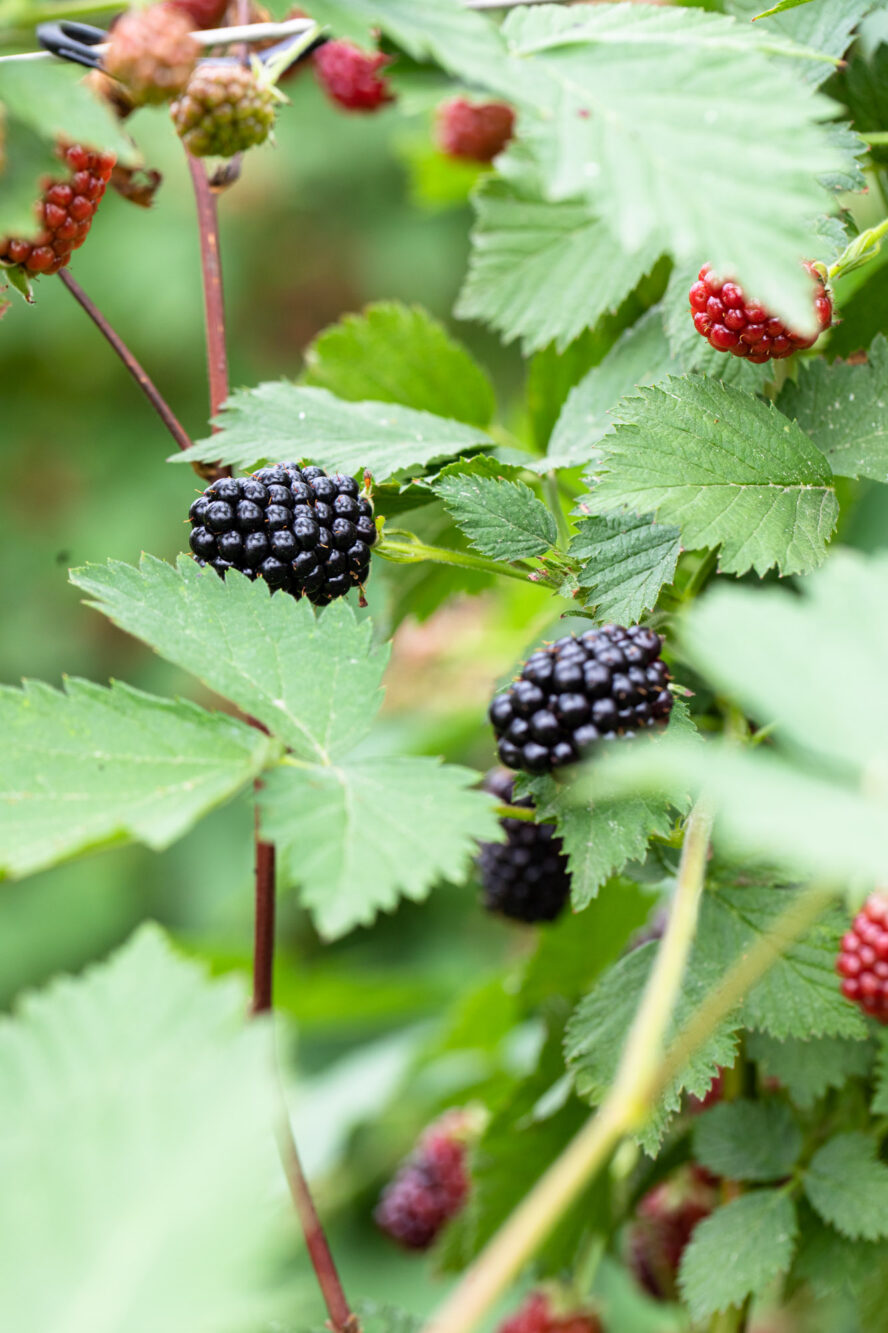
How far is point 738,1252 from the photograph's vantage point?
23.4 inches

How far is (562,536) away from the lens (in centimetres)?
62

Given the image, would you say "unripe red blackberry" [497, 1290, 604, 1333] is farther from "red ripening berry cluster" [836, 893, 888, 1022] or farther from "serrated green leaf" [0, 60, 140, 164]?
"serrated green leaf" [0, 60, 140, 164]

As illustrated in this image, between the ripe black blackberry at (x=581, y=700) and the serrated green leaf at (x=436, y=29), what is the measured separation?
0.22 meters

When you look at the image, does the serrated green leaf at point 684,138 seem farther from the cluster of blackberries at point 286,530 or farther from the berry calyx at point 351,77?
the berry calyx at point 351,77

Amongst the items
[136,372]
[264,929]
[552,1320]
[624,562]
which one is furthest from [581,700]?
[552,1320]

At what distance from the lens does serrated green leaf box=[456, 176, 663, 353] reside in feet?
2.22

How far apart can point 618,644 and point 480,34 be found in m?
0.24

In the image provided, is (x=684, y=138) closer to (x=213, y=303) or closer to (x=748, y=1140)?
(x=213, y=303)

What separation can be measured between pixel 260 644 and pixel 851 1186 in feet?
1.31

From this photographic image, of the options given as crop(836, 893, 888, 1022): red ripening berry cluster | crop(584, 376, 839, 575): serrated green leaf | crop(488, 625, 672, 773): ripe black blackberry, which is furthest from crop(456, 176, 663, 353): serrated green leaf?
crop(836, 893, 888, 1022): red ripening berry cluster

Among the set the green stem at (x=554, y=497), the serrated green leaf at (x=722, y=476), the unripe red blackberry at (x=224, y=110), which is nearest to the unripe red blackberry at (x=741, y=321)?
the serrated green leaf at (x=722, y=476)

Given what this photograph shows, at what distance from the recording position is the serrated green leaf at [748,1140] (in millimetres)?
644

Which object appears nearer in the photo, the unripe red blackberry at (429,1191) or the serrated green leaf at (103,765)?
the serrated green leaf at (103,765)

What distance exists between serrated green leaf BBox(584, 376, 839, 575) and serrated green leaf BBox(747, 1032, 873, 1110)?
25 cm
